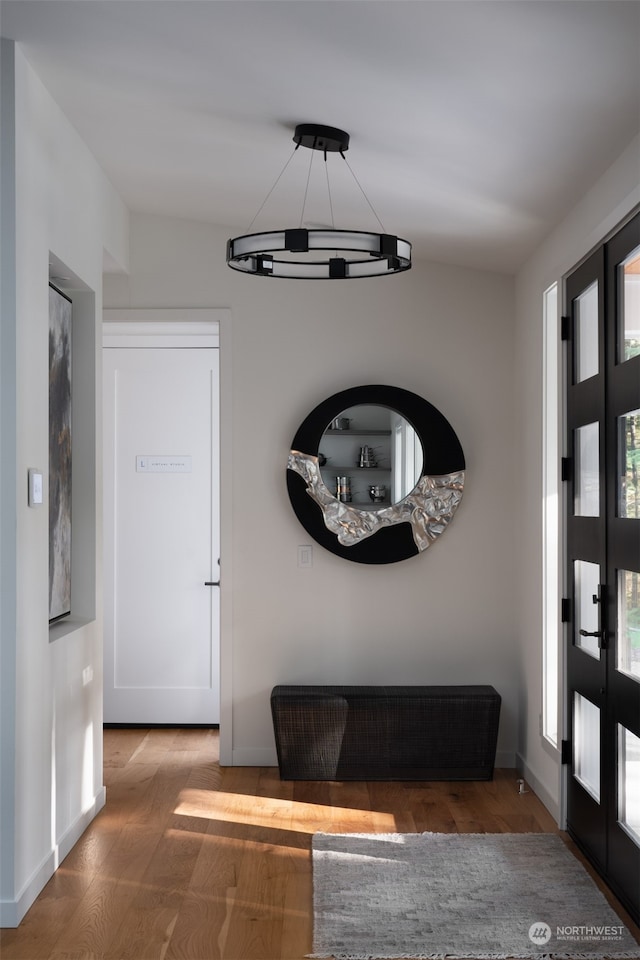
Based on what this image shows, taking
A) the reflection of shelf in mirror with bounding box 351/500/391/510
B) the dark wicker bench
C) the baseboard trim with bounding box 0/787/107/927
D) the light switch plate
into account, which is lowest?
the baseboard trim with bounding box 0/787/107/927

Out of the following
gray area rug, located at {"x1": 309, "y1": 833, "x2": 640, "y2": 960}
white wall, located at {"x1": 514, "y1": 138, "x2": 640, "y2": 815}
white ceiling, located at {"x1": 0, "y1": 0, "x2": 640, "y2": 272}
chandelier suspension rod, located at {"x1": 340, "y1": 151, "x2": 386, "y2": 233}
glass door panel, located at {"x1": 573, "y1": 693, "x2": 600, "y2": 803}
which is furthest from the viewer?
white wall, located at {"x1": 514, "y1": 138, "x2": 640, "y2": 815}

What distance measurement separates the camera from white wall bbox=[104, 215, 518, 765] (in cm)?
491

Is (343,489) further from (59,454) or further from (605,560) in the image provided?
(605,560)

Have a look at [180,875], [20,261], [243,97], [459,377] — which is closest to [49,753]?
[180,875]

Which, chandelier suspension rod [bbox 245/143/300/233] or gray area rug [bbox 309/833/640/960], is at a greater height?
chandelier suspension rod [bbox 245/143/300/233]

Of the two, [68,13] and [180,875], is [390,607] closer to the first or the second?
[180,875]

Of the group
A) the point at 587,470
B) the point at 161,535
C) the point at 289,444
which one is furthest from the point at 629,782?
the point at 161,535

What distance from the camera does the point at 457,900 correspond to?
3.19m

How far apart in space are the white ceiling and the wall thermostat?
142 centimetres

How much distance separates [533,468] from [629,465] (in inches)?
51.9

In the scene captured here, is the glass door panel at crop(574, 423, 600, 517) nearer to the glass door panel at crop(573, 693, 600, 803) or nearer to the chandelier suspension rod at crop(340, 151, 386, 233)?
the glass door panel at crop(573, 693, 600, 803)

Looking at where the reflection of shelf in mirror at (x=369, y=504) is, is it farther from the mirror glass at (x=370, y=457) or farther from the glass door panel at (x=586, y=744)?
the glass door panel at (x=586, y=744)

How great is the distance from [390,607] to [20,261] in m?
2.72

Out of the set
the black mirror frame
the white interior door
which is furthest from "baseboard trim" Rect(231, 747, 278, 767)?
the black mirror frame
